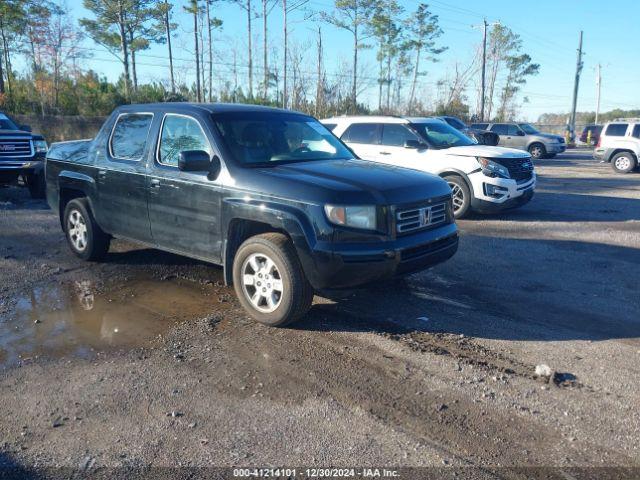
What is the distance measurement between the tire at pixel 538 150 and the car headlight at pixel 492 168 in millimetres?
18732

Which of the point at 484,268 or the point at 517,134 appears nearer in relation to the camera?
the point at 484,268

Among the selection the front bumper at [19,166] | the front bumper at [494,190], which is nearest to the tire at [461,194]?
the front bumper at [494,190]

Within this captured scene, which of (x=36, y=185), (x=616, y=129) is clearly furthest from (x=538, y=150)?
(x=36, y=185)

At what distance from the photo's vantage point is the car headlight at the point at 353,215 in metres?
4.34

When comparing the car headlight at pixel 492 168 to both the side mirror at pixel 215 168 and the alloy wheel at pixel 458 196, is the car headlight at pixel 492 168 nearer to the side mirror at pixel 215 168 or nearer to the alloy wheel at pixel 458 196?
the alloy wheel at pixel 458 196

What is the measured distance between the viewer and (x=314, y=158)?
5520mm

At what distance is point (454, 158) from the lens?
978 cm

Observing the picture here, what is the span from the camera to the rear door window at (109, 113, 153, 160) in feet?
19.0

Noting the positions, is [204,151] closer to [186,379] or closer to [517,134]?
[186,379]

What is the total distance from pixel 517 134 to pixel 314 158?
2422 centimetres

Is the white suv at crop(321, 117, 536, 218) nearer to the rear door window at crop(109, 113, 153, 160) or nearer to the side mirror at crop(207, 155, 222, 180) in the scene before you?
the rear door window at crop(109, 113, 153, 160)

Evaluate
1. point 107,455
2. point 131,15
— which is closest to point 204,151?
point 107,455

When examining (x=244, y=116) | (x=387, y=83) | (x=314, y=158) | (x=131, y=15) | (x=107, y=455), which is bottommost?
(x=107, y=455)

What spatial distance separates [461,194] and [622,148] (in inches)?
499
